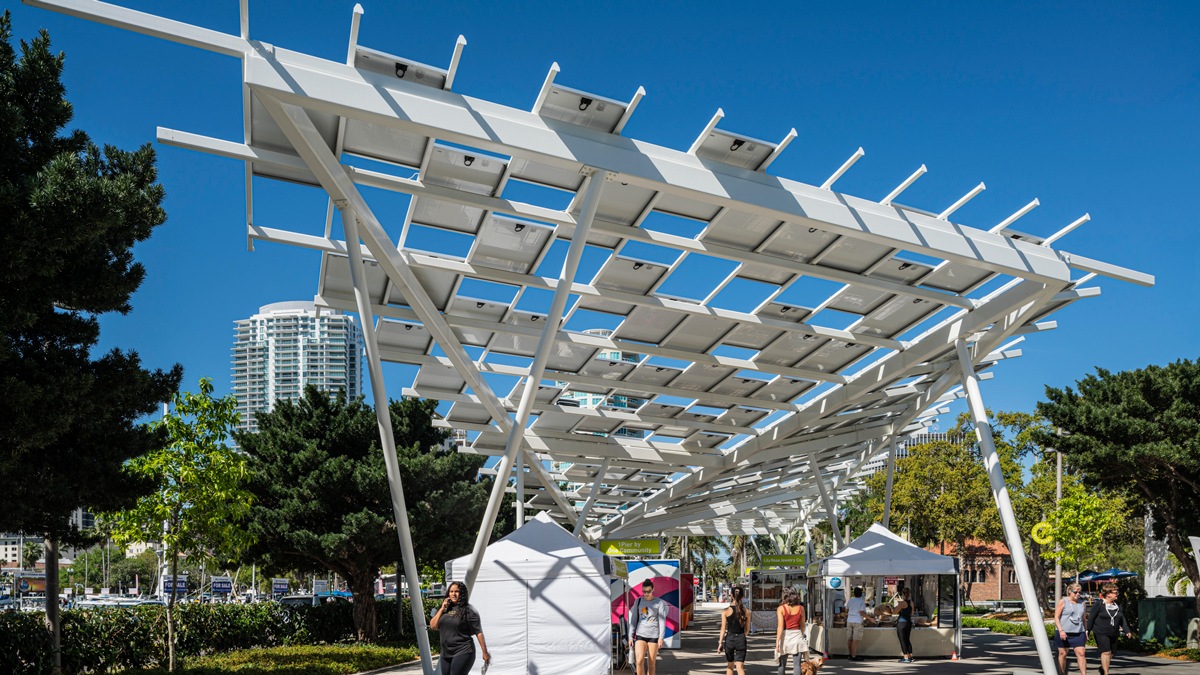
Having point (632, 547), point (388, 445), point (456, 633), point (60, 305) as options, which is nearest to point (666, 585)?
point (632, 547)

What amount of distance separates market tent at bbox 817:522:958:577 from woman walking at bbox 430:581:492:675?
1097 centimetres

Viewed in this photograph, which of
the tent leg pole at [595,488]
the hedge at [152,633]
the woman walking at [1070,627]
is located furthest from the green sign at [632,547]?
the woman walking at [1070,627]

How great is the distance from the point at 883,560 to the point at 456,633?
37.8 feet

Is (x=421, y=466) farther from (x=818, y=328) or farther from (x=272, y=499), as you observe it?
(x=818, y=328)

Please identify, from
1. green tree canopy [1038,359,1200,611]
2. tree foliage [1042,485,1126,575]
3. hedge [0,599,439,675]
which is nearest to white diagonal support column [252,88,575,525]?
hedge [0,599,439,675]

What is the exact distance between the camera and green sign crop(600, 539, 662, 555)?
27.0 metres

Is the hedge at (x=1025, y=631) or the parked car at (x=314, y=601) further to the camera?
the parked car at (x=314, y=601)

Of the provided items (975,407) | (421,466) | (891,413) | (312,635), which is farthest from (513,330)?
(312,635)

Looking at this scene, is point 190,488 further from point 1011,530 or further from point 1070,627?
point 1070,627

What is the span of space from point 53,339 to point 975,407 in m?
13.0

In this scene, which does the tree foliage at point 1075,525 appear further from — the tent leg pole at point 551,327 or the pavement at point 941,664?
the tent leg pole at point 551,327

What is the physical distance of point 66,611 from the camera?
1466 centimetres

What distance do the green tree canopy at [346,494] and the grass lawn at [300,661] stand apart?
2.78 metres

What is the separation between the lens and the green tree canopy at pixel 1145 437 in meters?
20.3
